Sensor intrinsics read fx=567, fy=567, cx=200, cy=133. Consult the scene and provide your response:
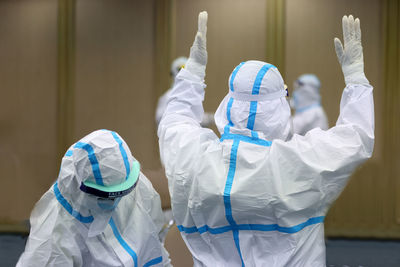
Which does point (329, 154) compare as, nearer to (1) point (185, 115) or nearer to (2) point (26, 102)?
(1) point (185, 115)

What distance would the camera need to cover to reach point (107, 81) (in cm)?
589

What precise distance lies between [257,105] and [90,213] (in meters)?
0.68

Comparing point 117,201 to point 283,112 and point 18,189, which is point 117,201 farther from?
point 18,189

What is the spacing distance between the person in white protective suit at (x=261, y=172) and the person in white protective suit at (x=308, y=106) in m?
3.19

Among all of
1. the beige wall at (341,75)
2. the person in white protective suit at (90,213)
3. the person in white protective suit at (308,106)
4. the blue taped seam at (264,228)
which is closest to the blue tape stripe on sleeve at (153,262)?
the person in white protective suit at (90,213)

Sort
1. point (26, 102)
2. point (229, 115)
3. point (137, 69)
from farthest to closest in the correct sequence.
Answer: point (26, 102), point (137, 69), point (229, 115)

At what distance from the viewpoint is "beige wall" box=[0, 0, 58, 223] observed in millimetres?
5902

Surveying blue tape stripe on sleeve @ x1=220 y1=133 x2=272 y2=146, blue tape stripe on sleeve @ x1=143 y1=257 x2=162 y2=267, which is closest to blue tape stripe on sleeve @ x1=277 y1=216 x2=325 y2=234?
blue tape stripe on sleeve @ x1=220 y1=133 x2=272 y2=146

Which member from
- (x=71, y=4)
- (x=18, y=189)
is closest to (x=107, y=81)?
(x=71, y=4)

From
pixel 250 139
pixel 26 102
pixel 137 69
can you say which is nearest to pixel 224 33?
pixel 137 69

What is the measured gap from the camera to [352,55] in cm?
210

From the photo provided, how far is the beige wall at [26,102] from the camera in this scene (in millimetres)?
5902

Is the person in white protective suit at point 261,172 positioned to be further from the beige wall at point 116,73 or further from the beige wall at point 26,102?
the beige wall at point 26,102

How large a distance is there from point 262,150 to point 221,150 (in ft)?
0.46
